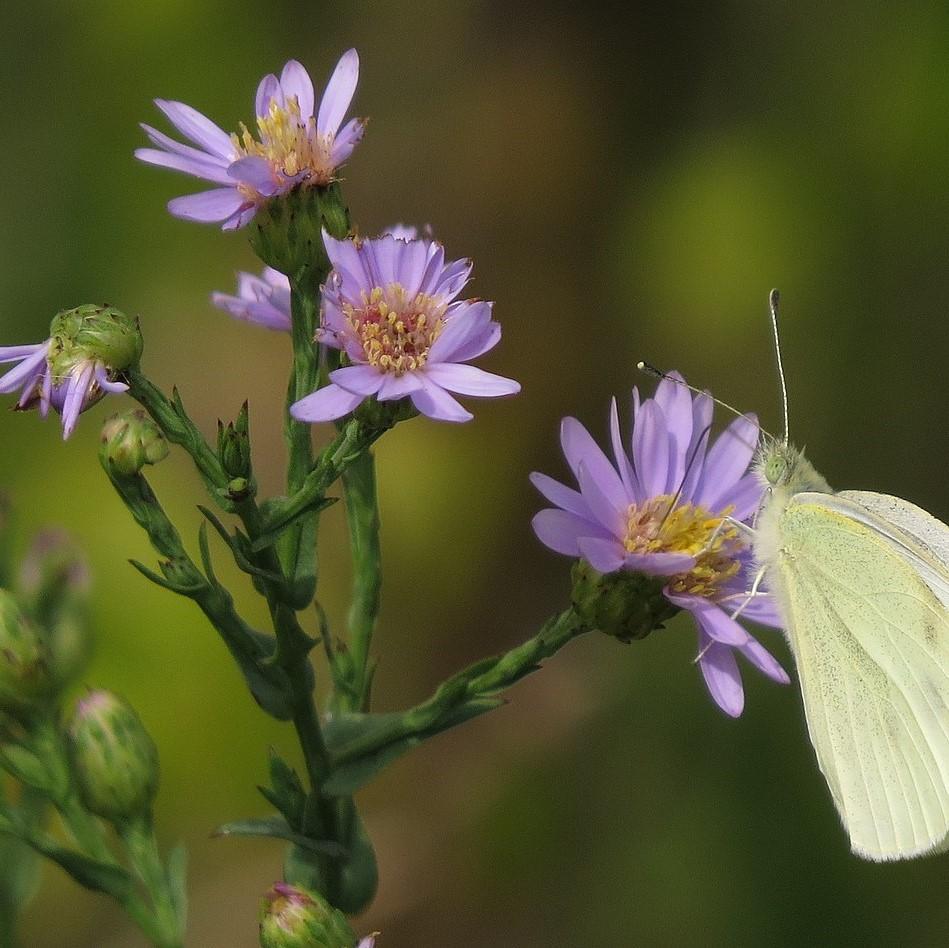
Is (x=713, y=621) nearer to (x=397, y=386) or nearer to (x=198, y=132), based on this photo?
(x=397, y=386)

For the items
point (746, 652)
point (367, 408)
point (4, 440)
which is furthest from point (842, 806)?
point (4, 440)

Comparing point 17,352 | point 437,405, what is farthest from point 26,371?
point 437,405

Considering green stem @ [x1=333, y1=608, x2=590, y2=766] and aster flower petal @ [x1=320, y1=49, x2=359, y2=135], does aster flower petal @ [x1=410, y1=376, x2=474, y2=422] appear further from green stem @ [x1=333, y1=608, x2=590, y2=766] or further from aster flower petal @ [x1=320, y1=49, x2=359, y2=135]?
aster flower petal @ [x1=320, y1=49, x2=359, y2=135]

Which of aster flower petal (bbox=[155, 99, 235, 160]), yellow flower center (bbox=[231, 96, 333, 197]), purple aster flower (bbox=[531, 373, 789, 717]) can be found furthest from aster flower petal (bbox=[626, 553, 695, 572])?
aster flower petal (bbox=[155, 99, 235, 160])

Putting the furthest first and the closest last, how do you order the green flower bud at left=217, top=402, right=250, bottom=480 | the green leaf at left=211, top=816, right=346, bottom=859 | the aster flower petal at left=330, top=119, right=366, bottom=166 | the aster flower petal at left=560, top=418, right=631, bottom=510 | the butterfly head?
1. the butterfly head
2. the aster flower petal at left=330, top=119, right=366, bottom=166
3. the aster flower petal at left=560, top=418, right=631, bottom=510
4. the green leaf at left=211, top=816, right=346, bottom=859
5. the green flower bud at left=217, top=402, right=250, bottom=480

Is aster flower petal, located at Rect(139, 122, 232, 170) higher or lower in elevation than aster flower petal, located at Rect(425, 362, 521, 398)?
higher
